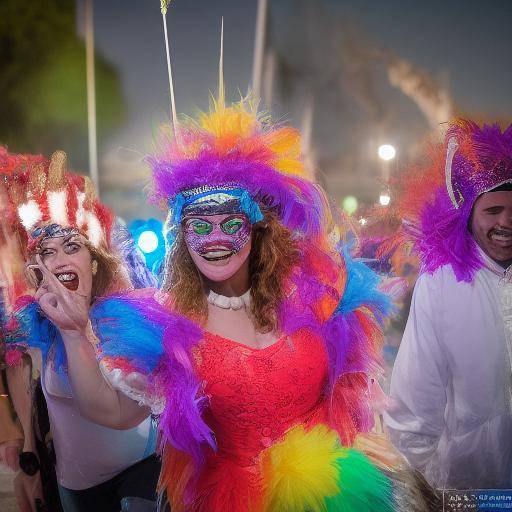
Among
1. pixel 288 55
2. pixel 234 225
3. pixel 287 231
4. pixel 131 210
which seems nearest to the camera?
pixel 234 225

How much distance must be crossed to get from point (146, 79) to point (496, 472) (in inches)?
81.6

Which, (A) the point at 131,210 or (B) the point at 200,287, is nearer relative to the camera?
(B) the point at 200,287

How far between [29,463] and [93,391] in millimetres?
717

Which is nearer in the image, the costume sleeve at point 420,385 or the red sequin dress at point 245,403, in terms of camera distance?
the red sequin dress at point 245,403

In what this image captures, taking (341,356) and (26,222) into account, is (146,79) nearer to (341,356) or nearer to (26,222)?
(26,222)

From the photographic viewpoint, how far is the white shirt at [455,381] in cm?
218

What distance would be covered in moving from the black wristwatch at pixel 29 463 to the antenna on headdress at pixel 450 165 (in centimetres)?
183

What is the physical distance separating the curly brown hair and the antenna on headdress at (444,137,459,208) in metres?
0.68

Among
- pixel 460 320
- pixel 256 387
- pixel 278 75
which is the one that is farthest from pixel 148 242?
pixel 460 320

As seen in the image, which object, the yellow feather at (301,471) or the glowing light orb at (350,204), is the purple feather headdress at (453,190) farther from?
the yellow feather at (301,471)

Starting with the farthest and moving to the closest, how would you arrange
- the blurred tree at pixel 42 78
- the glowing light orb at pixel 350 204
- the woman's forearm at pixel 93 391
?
1. the glowing light orb at pixel 350 204
2. the blurred tree at pixel 42 78
3. the woman's forearm at pixel 93 391

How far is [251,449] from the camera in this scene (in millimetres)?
1751

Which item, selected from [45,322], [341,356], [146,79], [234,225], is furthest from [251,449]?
[146,79]

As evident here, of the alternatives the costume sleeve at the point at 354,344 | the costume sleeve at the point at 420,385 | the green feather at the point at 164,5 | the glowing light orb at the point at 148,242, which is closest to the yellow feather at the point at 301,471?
the costume sleeve at the point at 354,344
